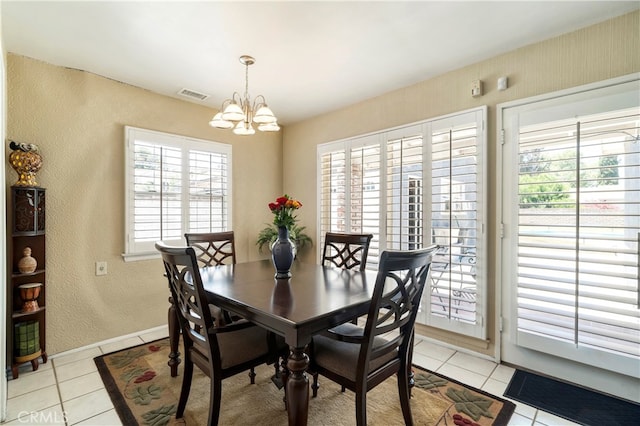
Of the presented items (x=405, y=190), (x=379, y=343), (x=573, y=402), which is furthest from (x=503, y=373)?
→ (x=405, y=190)

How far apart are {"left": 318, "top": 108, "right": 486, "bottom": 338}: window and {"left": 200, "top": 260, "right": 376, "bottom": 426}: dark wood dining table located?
0.99 meters

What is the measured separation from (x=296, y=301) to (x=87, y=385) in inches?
74.3

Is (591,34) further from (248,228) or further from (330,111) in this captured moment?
(248,228)

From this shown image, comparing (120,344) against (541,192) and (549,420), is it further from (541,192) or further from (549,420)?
(541,192)

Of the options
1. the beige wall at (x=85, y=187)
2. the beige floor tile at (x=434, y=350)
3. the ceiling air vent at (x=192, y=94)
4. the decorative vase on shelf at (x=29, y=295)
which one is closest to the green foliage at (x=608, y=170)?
the beige floor tile at (x=434, y=350)

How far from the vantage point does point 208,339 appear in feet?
5.11

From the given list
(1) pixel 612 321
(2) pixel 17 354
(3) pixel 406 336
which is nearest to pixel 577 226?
(1) pixel 612 321

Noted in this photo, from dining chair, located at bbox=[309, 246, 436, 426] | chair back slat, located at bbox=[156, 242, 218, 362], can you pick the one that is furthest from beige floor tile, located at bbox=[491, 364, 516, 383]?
chair back slat, located at bbox=[156, 242, 218, 362]

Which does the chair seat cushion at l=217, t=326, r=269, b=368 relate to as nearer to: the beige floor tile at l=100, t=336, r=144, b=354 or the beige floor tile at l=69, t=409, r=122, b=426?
the beige floor tile at l=69, t=409, r=122, b=426

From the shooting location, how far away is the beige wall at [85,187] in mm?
2598

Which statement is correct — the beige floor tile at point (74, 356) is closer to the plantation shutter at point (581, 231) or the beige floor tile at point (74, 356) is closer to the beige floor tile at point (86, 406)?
the beige floor tile at point (86, 406)

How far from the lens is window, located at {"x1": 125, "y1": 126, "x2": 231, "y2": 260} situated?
10.2 feet

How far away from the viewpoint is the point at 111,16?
2006 millimetres

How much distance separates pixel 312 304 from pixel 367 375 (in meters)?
0.44
